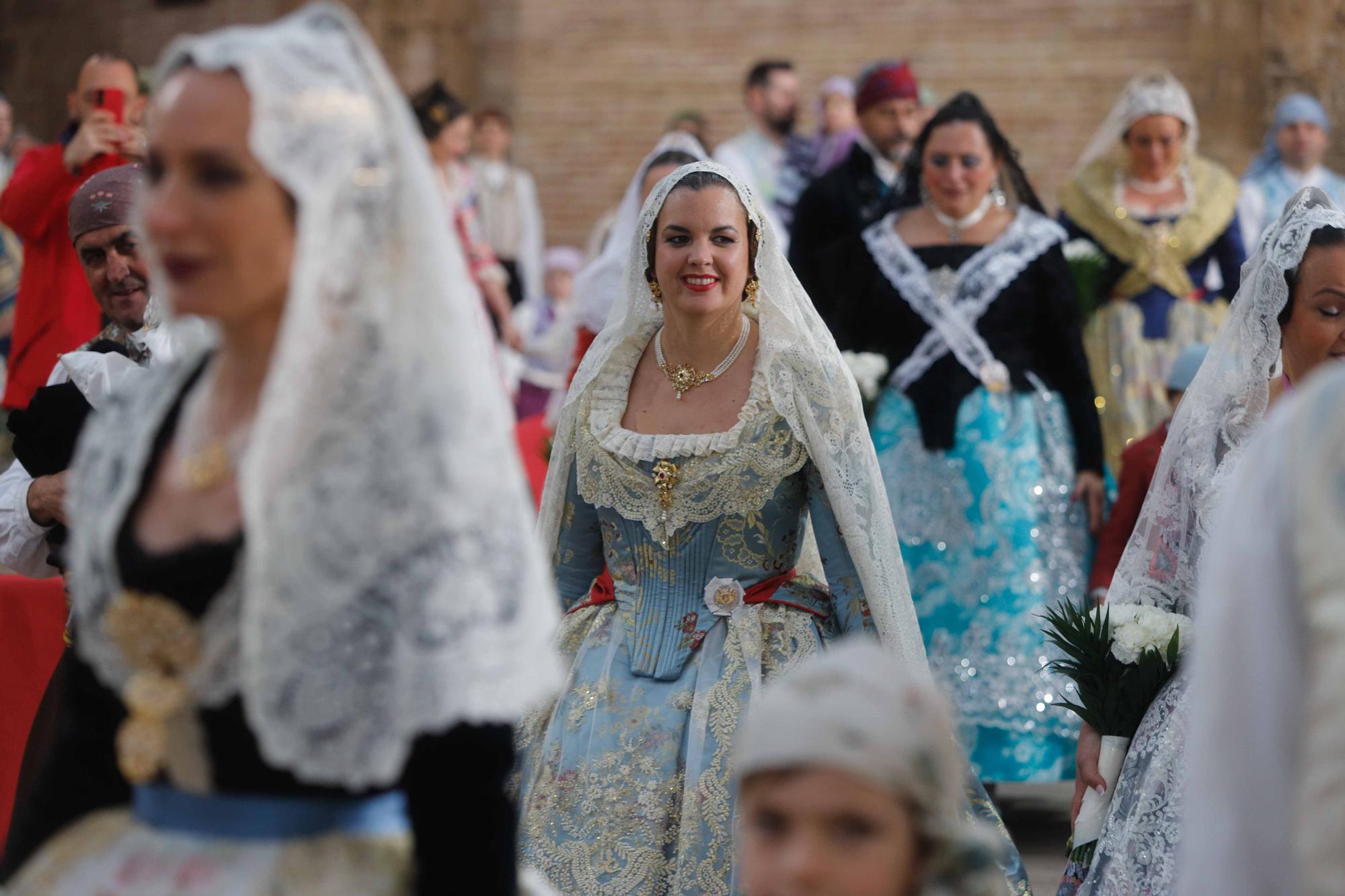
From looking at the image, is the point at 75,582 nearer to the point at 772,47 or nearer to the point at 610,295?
the point at 610,295

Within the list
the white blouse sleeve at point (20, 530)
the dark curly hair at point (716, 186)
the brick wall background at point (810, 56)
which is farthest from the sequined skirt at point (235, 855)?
the brick wall background at point (810, 56)

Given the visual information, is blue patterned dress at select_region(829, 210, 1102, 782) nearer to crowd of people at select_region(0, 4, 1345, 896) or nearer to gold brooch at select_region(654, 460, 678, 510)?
crowd of people at select_region(0, 4, 1345, 896)

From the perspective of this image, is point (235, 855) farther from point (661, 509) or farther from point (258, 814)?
point (661, 509)

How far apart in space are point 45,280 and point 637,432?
9.60ft

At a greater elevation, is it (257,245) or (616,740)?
(257,245)

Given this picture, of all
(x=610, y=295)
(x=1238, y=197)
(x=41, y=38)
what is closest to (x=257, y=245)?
(x=610, y=295)

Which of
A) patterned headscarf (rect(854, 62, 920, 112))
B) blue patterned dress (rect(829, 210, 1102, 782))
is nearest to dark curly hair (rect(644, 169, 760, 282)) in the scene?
blue patterned dress (rect(829, 210, 1102, 782))

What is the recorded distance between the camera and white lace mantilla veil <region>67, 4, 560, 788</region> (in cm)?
196

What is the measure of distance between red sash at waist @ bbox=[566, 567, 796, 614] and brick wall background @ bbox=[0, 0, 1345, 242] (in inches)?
378

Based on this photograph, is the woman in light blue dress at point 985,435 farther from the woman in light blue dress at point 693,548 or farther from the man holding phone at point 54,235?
the man holding phone at point 54,235

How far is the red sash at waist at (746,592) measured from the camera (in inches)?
170

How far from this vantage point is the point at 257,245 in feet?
6.70

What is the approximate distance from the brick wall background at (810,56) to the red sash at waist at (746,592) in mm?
9612

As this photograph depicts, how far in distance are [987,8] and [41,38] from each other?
8849 millimetres
